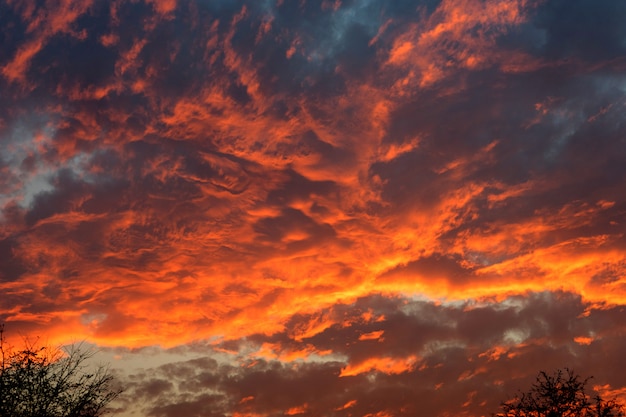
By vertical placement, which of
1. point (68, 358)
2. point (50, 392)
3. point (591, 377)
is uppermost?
point (68, 358)

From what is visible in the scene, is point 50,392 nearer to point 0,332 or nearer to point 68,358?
point 68,358

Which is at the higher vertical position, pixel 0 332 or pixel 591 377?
pixel 0 332

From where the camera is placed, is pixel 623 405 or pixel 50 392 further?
pixel 623 405

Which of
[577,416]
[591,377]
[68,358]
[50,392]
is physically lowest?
[577,416]

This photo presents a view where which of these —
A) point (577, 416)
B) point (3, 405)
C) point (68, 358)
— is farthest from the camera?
point (577, 416)

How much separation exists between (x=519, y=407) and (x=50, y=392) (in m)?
38.0

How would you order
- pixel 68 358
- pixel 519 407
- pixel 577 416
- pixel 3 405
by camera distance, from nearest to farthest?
1. pixel 3 405
2. pixel 68 358
3. pixel 577 416
4. pixel 519 407

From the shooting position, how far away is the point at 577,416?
1738 inches

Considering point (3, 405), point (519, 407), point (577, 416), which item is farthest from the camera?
point (519, 407)

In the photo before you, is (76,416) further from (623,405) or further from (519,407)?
(623,405)

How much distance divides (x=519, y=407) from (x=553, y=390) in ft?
11.2

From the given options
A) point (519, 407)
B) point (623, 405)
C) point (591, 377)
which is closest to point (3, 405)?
point (519, 407)

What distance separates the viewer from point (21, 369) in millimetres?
35094

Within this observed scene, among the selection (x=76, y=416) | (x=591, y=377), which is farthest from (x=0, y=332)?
(x=591, y=377)
